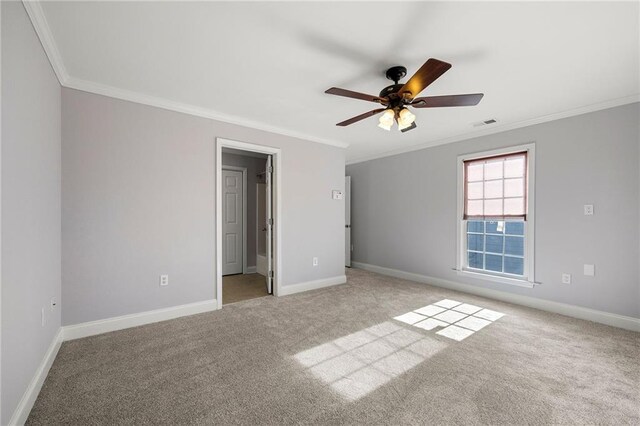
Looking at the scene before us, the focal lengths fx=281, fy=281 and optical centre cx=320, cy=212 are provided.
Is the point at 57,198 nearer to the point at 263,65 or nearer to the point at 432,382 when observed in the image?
the point at 263,65

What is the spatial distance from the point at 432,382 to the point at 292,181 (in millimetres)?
3068

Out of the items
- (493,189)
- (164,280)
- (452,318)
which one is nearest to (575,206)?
(493,189)

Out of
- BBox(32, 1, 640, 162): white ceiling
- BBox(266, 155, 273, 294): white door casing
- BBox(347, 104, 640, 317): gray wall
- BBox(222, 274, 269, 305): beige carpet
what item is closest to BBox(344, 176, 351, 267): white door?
BBox(347, 104, 640, 317): gray wall

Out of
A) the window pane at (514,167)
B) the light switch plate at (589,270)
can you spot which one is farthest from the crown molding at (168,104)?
the light switch plate at (589,270)

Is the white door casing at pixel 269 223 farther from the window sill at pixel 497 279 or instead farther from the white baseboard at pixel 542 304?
the window sill at pixel 497 279

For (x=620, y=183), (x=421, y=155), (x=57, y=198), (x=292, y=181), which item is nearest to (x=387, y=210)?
(x=421, y=155)

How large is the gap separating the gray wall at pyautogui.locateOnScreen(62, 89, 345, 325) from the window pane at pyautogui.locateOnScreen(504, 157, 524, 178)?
3523 mm

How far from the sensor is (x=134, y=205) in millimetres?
2949

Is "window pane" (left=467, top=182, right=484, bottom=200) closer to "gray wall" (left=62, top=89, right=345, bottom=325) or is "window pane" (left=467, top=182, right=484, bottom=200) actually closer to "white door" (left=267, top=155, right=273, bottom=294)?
"white door" (left=267, top=155, right=273, bottom=294)

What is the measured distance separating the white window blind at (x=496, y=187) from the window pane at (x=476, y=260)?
0.60 meters

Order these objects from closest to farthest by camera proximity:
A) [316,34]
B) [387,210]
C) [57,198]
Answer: [316,34] → [57,198] → [387,210]

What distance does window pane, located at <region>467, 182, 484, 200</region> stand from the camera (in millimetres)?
4281

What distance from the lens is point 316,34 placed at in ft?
6.52

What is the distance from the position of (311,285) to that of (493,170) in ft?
10.6
